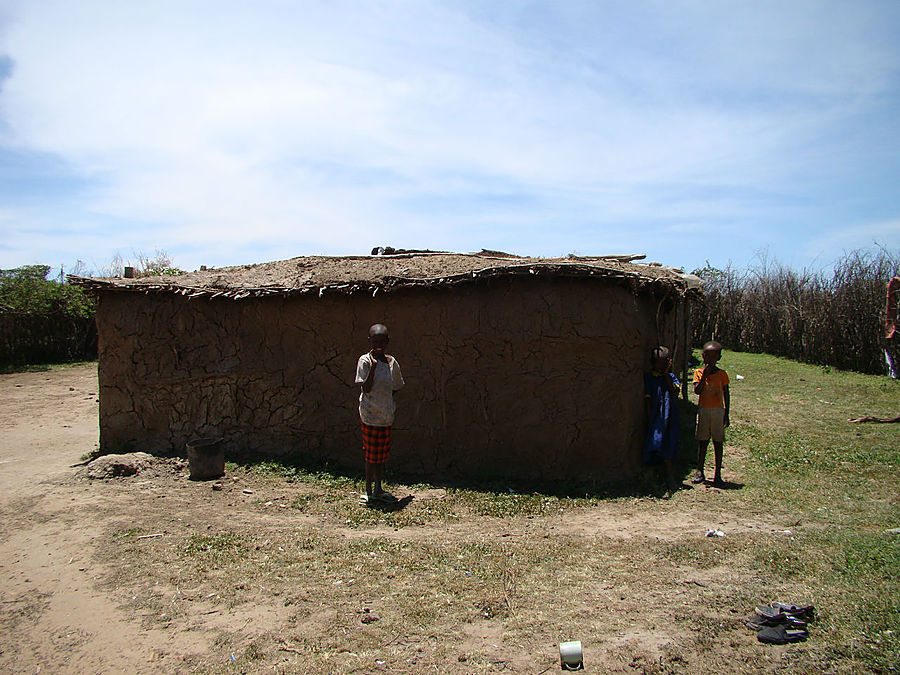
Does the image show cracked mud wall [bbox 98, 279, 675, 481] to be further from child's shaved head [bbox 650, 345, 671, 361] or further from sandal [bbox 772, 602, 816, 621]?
sandal [bbox 772, 602, 816, 621]

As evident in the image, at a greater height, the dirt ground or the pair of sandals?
the pair of sandals

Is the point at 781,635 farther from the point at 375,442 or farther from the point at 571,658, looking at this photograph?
the point at 375,442

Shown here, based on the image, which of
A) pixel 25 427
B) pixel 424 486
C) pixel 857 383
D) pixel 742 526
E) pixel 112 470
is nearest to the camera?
pixel 742 526

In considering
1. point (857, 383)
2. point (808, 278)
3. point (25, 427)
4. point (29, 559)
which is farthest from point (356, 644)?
point (808, 278)

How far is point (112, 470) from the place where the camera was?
6.83m

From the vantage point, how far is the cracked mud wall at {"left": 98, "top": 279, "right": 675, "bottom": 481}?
6.28m

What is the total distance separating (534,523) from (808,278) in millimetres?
14416

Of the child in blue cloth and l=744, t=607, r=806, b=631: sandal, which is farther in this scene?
the child in blue cloth

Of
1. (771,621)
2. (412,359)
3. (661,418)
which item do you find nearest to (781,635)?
(771,621)

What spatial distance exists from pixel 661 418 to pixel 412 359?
8.50 feet

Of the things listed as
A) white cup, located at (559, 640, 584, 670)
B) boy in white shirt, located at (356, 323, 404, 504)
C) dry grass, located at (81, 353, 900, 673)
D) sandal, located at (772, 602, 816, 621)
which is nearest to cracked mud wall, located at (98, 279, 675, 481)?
dry grass, located at (81, 353, 900, 673)

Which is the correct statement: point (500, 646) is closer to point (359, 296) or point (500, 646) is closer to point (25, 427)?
point (359, 296)

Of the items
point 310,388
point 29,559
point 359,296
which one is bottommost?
point 29,559

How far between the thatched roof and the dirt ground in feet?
7.05
